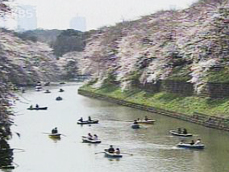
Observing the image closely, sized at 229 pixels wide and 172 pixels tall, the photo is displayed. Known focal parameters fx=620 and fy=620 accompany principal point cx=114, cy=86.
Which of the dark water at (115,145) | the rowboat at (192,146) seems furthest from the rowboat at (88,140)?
the rowboat at (192,146)

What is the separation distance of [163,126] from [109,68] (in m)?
32.7

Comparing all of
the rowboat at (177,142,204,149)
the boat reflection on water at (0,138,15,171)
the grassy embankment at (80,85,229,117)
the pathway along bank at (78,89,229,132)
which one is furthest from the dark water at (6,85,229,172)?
the grassy embankment at (80,85,229,117)

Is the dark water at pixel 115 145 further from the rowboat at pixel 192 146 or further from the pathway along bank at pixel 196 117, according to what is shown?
the pathway along bank at pixel 196 117

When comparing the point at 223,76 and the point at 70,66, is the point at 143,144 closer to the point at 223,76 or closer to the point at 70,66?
the point at 223,76

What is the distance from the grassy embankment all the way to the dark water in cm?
145

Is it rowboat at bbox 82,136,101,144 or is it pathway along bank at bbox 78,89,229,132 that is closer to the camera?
rowboat at bbox 82,136,101,144

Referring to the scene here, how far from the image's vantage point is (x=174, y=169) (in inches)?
1025

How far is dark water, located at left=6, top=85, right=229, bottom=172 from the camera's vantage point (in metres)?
26.9

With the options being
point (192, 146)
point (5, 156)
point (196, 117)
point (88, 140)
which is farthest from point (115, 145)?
point (196, 117)

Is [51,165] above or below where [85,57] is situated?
below

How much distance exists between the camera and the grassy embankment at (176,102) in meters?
40.7

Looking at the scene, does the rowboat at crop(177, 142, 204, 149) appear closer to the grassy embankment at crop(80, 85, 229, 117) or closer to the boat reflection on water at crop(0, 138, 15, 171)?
the grassy embankment at crop(80, 85, 229, 117)

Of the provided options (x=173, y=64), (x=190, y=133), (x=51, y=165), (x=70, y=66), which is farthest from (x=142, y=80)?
(x=70, y=66)

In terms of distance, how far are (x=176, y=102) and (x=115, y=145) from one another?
53.9 feet
